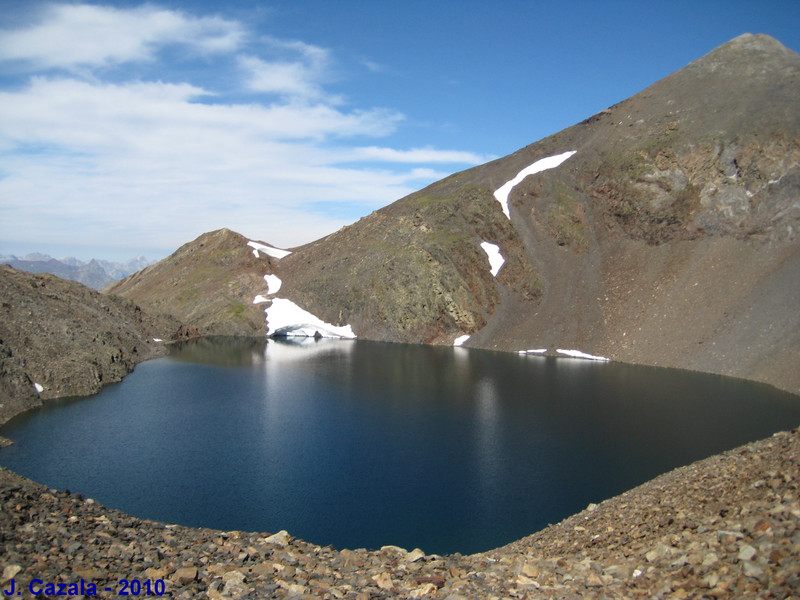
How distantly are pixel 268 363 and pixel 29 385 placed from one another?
27.6 m

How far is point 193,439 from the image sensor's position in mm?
38000

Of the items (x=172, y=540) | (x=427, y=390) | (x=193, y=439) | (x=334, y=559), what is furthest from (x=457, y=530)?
(x=427, y=390)

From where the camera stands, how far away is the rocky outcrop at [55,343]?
47562 millimetres

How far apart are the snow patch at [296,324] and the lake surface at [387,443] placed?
31.2m

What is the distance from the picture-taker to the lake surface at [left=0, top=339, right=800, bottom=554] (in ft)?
86.3

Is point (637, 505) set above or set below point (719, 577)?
below

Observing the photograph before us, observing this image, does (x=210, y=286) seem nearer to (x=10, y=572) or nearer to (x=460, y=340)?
(x=460, y=340)

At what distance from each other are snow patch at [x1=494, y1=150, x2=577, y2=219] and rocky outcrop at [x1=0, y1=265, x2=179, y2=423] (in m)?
59.4

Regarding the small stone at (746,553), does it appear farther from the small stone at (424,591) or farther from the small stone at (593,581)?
the small stone at (424,591)

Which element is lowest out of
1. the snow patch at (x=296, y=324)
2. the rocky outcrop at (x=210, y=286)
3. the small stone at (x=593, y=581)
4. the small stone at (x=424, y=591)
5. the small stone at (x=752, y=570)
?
the small stone at (x=424, y=591)

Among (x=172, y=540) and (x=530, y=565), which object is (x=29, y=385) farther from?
(x=530, y=565)

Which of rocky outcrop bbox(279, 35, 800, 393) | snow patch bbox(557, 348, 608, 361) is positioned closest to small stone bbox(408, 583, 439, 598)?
rocky outcrop bbox(279, 35, 800, 393)

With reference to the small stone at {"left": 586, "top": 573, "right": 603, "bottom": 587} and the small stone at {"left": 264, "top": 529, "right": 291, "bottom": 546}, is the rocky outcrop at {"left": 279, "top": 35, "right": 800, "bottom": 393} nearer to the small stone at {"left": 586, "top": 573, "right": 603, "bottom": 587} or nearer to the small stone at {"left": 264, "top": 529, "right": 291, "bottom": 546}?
the small stone at {"left": 586, "top": 573, "right": 603, "bottom": 587}

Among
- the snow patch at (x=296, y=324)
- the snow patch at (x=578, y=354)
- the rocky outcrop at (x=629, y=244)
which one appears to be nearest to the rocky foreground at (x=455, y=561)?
the rocky outcrop at (x=629, y=244)
